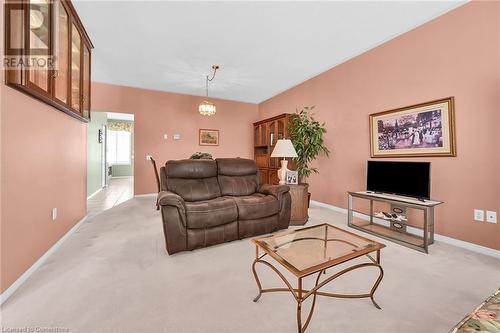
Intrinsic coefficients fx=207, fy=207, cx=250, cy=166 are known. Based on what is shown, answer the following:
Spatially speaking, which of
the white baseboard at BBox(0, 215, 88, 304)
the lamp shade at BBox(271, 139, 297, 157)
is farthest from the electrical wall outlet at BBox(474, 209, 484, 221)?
the white baseboard at BBox(0, 215, 88, 304)

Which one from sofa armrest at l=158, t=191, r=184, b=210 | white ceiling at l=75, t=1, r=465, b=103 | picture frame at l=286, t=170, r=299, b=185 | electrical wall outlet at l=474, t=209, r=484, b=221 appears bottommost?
electrical wall outlet at l=474, t=209, r=484, b=221

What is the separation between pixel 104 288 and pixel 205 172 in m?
1.63

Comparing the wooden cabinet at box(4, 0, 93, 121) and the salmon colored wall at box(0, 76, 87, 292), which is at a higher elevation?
the wooden cabinet at box(4, 0, 93, 121)

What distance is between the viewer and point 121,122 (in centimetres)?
867

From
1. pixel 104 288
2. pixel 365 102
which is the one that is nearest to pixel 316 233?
pixel 104 288

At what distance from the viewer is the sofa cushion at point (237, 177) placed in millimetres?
2883

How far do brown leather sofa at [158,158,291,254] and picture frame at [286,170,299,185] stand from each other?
499mm

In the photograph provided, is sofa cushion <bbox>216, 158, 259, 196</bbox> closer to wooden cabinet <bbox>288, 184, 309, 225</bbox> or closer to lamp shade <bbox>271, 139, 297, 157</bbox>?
lamp shade <bbox>271, 139, 297, 157</bbox>

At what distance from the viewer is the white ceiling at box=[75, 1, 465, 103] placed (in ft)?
7.78

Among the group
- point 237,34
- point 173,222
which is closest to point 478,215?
point 173,222

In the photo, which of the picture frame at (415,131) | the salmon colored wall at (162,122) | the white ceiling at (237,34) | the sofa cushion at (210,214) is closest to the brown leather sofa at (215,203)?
the sofa cushion at (210,214)

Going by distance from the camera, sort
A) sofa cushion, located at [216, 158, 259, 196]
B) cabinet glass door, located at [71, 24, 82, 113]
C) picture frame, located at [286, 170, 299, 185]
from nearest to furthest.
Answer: cabinet glass door, located at [71, 24, 82, 113], sofa cushion, located at [216, 158, 259, 196], picture frame, located at [286, 170, 299, 185]

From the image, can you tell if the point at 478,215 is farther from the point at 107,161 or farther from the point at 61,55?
the point at 107,161

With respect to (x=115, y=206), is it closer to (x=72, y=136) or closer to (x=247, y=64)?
(x=72, y=136)
